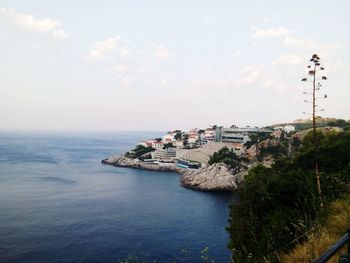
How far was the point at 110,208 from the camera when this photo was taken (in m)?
36.1

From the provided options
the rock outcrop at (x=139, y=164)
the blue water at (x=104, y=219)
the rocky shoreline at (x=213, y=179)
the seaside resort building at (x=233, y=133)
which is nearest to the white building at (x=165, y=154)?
the rock outcrop at (x=139, y=164)

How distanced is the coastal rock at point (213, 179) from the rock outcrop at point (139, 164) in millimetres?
12530

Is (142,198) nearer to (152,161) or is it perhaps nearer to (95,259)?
(95,259)

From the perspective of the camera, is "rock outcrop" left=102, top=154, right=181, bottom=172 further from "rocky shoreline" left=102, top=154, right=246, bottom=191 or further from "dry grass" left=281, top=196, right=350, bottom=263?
"dry grass" left=281, top=196, right=350, bottom=263

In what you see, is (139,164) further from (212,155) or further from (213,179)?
(213,179)

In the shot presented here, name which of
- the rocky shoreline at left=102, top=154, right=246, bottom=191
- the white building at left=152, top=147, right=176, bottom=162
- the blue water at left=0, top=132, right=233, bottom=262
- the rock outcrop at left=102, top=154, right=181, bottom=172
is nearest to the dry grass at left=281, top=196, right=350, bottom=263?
the blue water at left=0, top=132, right=233, bottom=262

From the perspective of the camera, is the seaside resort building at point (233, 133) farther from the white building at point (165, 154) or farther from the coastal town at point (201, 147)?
the white building at point (165, 154)

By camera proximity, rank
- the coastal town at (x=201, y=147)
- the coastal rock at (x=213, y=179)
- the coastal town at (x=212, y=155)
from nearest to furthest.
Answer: the coastal rock at (x=213, y=179) → the coastal town at (x=212, y=155) → the coastal town at (x=201, y=147)

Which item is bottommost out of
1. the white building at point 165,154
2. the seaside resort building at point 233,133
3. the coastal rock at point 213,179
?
the coastal rock at point 213,179

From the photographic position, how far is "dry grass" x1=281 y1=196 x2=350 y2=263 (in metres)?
3.56

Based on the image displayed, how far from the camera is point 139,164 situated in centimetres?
7075

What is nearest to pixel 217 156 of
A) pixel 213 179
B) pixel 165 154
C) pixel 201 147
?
pixel 213 179

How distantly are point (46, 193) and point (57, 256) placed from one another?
21255 mm

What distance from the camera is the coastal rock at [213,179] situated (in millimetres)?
48219
